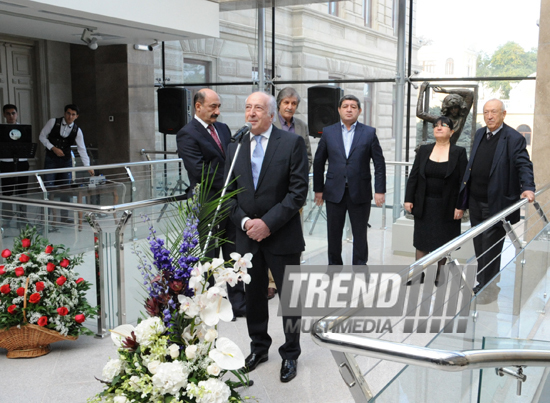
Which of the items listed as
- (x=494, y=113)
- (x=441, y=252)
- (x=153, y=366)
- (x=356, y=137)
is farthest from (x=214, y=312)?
(x=494, y=113)

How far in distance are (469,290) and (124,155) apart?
7.73 meters

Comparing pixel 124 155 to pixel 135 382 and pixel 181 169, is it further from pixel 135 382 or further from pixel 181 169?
pixel 135 382

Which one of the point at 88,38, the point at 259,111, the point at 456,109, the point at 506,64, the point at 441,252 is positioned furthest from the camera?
the point at 88,38

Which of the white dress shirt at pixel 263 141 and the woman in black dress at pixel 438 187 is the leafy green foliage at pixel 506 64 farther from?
the white dress shirt at pixel 263 141

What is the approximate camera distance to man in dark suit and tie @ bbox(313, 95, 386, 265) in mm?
4566

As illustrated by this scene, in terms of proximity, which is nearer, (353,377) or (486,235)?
(353,377)

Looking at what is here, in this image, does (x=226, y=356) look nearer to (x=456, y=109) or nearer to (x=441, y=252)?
(x=441, y=252)

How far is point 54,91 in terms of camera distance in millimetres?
10320

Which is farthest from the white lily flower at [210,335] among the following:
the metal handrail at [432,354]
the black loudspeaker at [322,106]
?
the black loudspeaker at [322,106]

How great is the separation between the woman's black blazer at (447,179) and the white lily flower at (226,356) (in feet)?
9.61

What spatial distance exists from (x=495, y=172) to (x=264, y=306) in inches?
81.7

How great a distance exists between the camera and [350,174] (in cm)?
455

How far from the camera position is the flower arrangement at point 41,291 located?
136 inches

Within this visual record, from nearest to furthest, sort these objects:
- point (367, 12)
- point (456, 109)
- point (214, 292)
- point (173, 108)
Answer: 1. point (214, 292)
2. point (456, 109)
3. point (173, 108)
4. point (367, 12)
